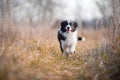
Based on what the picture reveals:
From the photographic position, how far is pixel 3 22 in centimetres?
701

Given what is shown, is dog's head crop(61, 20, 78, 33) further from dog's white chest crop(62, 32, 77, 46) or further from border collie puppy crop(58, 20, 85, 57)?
dog's white chest crop(62, 32, 77, 46)

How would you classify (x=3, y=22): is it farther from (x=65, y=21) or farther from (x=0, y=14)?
(x=65, y=21)

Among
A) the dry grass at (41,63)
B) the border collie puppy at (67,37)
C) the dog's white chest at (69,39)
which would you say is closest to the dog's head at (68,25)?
the border collie puppy at (67,37)

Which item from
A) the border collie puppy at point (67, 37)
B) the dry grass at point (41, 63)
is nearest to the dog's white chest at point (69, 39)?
the border collie puppy at point (67, 37)

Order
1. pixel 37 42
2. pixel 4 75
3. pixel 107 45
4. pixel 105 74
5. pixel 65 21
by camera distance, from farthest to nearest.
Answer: pixel 65 21 → pixel 37 42 → pixel 107 45 → pixel 105 74 → pixel 4 75

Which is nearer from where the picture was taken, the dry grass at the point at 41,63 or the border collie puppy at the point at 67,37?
the dry grass at the point at 41,63

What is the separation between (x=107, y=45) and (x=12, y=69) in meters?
2.97

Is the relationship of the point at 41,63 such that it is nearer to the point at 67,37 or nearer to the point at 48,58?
the point at 48,58

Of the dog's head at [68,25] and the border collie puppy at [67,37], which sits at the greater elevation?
the dog's head at [68,25]

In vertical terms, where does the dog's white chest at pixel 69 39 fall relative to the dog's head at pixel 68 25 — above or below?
below

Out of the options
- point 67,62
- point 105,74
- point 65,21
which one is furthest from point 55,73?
point 65,21

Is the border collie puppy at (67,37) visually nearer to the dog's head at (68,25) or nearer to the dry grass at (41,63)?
the dog's head at (68,25)

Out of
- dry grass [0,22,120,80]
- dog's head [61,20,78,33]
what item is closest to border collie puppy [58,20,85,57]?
dog's head [61,20,78,33]

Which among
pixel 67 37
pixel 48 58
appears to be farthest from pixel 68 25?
pixel 48 58
